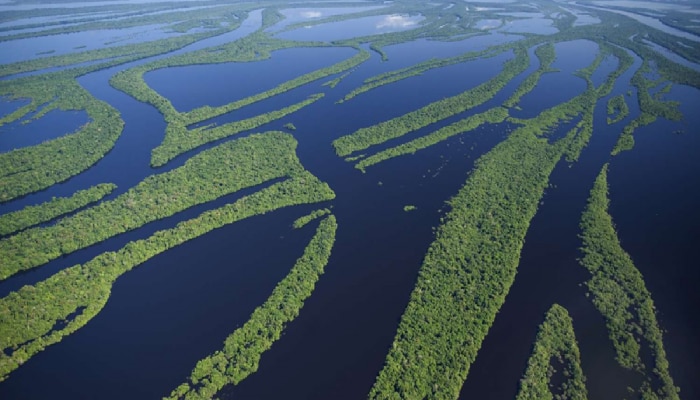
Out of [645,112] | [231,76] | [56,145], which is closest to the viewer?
[56,145]

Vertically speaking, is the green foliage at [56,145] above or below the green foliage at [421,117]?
below

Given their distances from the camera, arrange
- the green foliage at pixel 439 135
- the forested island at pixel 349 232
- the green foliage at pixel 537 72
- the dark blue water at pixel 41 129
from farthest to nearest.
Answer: the green foliage at pixel 537 72 < the dark blue water at pixel 41 129 < the green foliage at pixel 439 135 < the forested island at pixel 349 232

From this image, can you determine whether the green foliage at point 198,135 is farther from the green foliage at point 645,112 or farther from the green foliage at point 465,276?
the green foliage at point 645,112

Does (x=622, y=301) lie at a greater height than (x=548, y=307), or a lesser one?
greater

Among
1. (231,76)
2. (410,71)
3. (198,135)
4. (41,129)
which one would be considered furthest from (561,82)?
(41,129)

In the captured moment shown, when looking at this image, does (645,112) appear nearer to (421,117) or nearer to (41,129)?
(421,117)

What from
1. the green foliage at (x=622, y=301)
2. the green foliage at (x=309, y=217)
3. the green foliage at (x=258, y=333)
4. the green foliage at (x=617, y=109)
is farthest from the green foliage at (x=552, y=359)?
the green foliage at (x=617, y=109)

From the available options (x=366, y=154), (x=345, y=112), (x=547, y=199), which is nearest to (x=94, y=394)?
(x=366, y=154)
